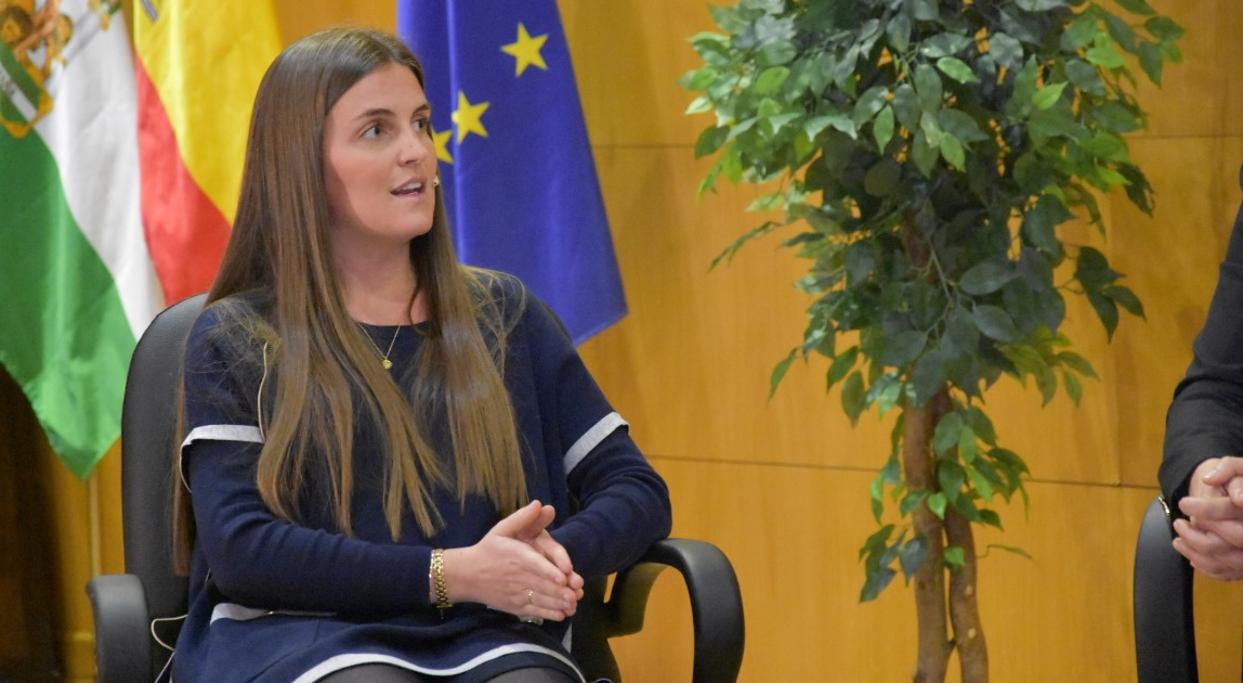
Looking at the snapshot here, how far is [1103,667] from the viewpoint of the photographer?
3037 millimetres

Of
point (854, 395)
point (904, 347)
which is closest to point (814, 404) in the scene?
point (854, 395)

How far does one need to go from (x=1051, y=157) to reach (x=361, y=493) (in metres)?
1.22

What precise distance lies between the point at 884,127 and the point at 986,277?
311mm

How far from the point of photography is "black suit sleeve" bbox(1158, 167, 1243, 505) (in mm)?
1793

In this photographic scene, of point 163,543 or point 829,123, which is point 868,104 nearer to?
point 829,123

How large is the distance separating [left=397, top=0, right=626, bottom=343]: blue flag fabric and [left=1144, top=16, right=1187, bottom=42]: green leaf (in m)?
1.16

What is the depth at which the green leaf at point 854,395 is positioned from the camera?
2.65m

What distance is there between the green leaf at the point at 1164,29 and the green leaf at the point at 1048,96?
279 mm

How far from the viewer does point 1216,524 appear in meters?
1.65

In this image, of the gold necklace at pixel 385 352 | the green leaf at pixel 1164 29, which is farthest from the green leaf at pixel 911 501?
the gold necklace at pixel 385 352

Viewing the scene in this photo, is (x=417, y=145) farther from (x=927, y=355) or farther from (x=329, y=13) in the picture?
(x=329, y=13)

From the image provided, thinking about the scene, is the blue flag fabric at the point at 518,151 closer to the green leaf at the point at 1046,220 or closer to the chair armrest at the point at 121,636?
the green leaf at the point at 1046,220

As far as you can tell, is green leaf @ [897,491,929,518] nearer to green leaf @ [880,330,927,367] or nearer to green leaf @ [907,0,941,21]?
green leaf @ [880,330,927,367]

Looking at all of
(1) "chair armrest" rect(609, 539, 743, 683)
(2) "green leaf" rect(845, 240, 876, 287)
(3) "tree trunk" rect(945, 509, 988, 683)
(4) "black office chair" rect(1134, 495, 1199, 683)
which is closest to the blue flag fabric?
(2) "green leaf" rect(845, 240, 876, 287)
